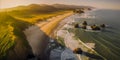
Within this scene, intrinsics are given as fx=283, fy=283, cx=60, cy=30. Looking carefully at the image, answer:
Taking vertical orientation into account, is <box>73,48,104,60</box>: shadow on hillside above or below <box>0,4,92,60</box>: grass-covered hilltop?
below

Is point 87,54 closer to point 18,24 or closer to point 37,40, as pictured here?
point 37,40

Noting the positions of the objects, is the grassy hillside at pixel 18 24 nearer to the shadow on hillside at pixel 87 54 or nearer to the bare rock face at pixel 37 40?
the bare rock face at pixel 37 40

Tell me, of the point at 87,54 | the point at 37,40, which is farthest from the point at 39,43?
the point at 87,54

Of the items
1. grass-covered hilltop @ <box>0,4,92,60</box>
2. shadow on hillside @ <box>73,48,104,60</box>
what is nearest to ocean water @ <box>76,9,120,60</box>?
shadow on hillside @ <box>73,48,104,60</box>

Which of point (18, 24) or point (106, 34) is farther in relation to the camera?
point (18, 24)

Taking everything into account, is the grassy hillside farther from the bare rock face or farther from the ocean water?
the ocean water

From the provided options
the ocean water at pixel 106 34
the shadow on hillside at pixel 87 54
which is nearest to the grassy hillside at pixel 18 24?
the ocean water at pixel 106 34

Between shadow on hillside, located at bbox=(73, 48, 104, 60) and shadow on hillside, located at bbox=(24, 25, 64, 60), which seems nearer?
shadow on hillside, located at bbox=(73, 48, 104, 60)
